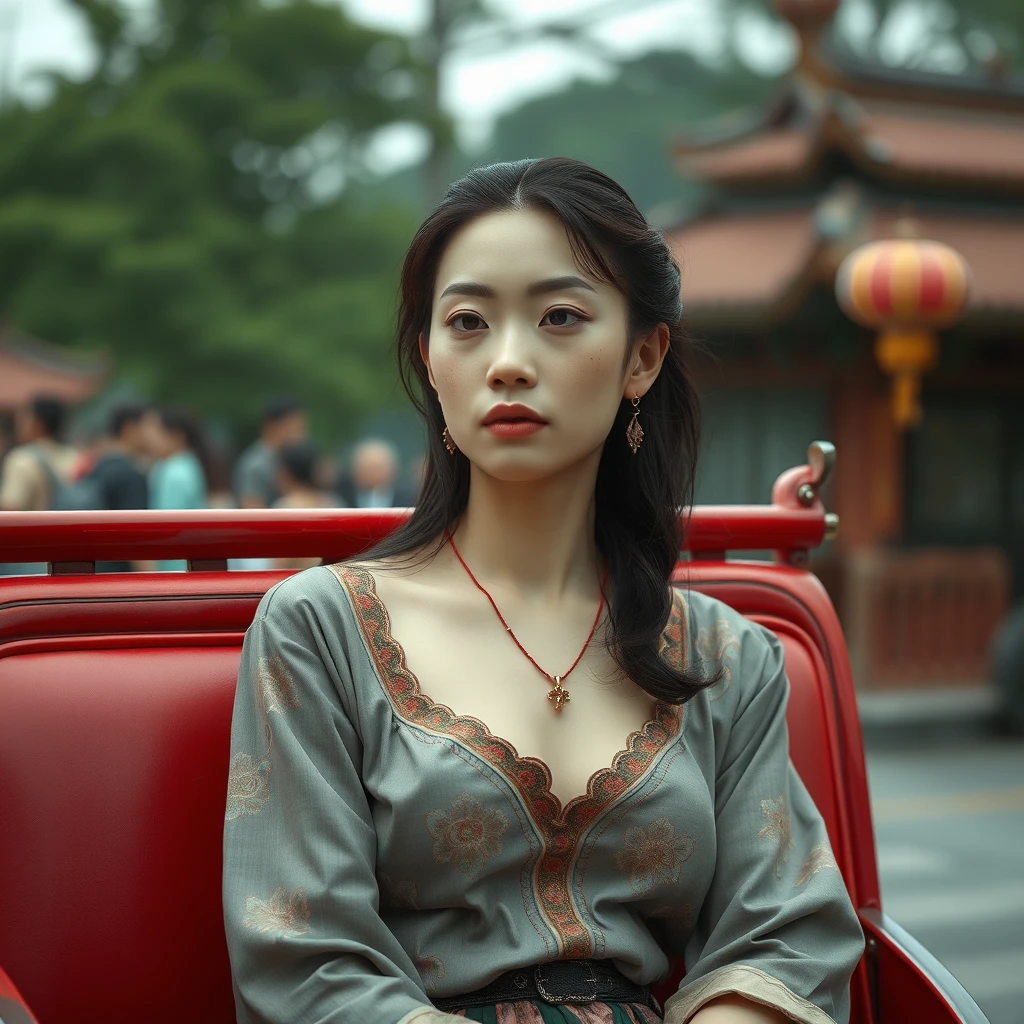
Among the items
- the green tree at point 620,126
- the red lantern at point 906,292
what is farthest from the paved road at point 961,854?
the green tree at point 620,126

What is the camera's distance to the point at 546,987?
4.98 feet

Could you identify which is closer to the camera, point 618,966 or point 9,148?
point 618,966

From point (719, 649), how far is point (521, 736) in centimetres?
31

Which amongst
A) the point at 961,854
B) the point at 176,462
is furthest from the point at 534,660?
the point at 176,462

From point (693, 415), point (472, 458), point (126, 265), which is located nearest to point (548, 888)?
point (472, 458)

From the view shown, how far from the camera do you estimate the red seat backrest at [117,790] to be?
5.35 feet

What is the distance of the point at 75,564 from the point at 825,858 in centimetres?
98

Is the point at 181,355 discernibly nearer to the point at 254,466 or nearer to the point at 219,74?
the point at 219,74

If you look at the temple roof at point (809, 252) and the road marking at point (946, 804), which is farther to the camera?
the temple roof at point (809, 252)

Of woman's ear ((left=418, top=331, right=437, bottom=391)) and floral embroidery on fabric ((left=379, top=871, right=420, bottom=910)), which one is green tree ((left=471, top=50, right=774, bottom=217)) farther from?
floral embroidery on fabric ((left=379, top=871, right=420, bottom=910))

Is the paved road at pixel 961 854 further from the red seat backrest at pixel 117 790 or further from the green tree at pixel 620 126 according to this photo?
the green tree at pixel 620 126

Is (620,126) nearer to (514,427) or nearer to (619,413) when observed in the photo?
(619,413)

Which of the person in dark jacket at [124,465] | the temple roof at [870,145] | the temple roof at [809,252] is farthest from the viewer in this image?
the temple roof at [870,145]

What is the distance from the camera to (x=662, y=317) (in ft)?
5.58
